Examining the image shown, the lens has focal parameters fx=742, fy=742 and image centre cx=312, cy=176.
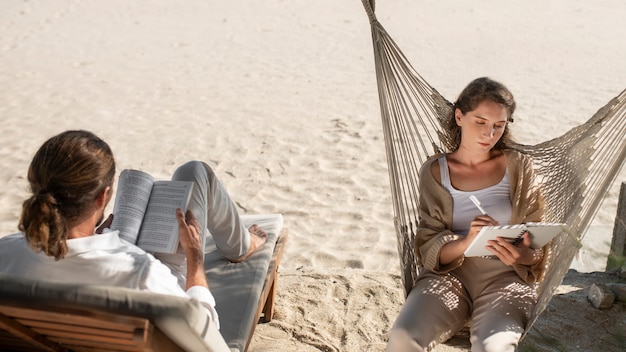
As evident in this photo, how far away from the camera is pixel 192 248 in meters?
1.82

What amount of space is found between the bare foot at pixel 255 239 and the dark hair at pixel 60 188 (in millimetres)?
835

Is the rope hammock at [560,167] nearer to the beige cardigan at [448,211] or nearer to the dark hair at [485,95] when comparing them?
the beige cardigan at [448,211]

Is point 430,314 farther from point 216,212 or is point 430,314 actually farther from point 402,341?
point 216,212

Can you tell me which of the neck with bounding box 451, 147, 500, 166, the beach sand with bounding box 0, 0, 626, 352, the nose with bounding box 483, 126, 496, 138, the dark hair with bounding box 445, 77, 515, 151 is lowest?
the beach sand with bounding box 0, 0, 626, 352

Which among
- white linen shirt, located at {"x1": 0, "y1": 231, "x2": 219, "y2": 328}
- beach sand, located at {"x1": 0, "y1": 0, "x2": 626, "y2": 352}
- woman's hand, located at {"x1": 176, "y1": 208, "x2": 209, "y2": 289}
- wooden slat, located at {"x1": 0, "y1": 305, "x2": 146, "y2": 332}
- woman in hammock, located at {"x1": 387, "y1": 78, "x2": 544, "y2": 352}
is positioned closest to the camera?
wooden slat, located at {"x1": 0, "y1": 305, "x2": 146, "y2": 332}

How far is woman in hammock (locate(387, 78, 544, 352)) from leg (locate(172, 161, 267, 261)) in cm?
54

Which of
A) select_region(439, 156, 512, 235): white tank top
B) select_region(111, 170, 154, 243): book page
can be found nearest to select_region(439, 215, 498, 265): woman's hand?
select_region(439, 156, 512, 235): white tank top

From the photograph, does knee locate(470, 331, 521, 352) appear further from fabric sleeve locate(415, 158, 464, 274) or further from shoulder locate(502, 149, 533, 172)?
shoulder locate(502, 149, 533, 172)

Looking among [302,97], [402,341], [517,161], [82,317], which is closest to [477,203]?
[517,161]

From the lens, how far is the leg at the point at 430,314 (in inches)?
71.9

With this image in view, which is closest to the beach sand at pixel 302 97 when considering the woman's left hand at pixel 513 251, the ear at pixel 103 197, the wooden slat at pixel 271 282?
the wooden slat at pixel 271 282

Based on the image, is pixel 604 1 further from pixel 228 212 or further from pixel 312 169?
pixel 228 212

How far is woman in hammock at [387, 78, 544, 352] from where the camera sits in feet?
6.12

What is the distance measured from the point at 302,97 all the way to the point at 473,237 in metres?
3.78
